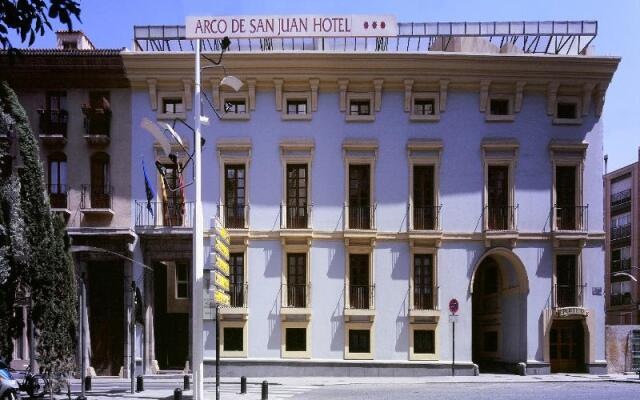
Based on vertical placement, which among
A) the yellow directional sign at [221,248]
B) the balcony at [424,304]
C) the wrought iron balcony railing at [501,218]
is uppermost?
the wrought iron balcony railing at [501,218]

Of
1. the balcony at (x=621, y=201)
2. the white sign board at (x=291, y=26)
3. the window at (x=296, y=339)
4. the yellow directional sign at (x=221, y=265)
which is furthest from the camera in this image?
the balcony at (x=621, y=201)

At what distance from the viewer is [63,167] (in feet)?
99.7

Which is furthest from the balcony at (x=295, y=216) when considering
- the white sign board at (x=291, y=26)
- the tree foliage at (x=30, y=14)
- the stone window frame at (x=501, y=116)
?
the tree foliage at (x=30, y=14)

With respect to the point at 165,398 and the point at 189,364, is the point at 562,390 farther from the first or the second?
the point at 189,364

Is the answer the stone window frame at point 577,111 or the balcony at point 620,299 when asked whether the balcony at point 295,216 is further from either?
the balcony at point 620,299

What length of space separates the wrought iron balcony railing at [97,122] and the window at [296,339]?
1145cm

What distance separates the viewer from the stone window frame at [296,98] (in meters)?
30.3

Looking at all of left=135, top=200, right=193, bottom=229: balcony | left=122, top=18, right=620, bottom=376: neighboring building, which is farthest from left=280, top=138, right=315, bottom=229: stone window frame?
left=135, top=200, right=193, bottom=229: balcony

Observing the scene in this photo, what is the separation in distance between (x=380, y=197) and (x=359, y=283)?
377 cm

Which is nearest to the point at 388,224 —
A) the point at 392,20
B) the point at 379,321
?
the point at 379,321

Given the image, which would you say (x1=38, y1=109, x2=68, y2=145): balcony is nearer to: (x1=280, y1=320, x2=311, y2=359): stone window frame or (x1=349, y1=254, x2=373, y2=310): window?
(x1=280, y1=320, x2=311, y2=359): stone window frame

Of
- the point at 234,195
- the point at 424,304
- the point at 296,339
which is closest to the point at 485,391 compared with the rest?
the point at 424,304

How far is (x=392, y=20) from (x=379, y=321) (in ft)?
41.1

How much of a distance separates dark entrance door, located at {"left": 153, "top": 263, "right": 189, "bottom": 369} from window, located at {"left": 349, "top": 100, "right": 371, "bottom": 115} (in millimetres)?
11170
